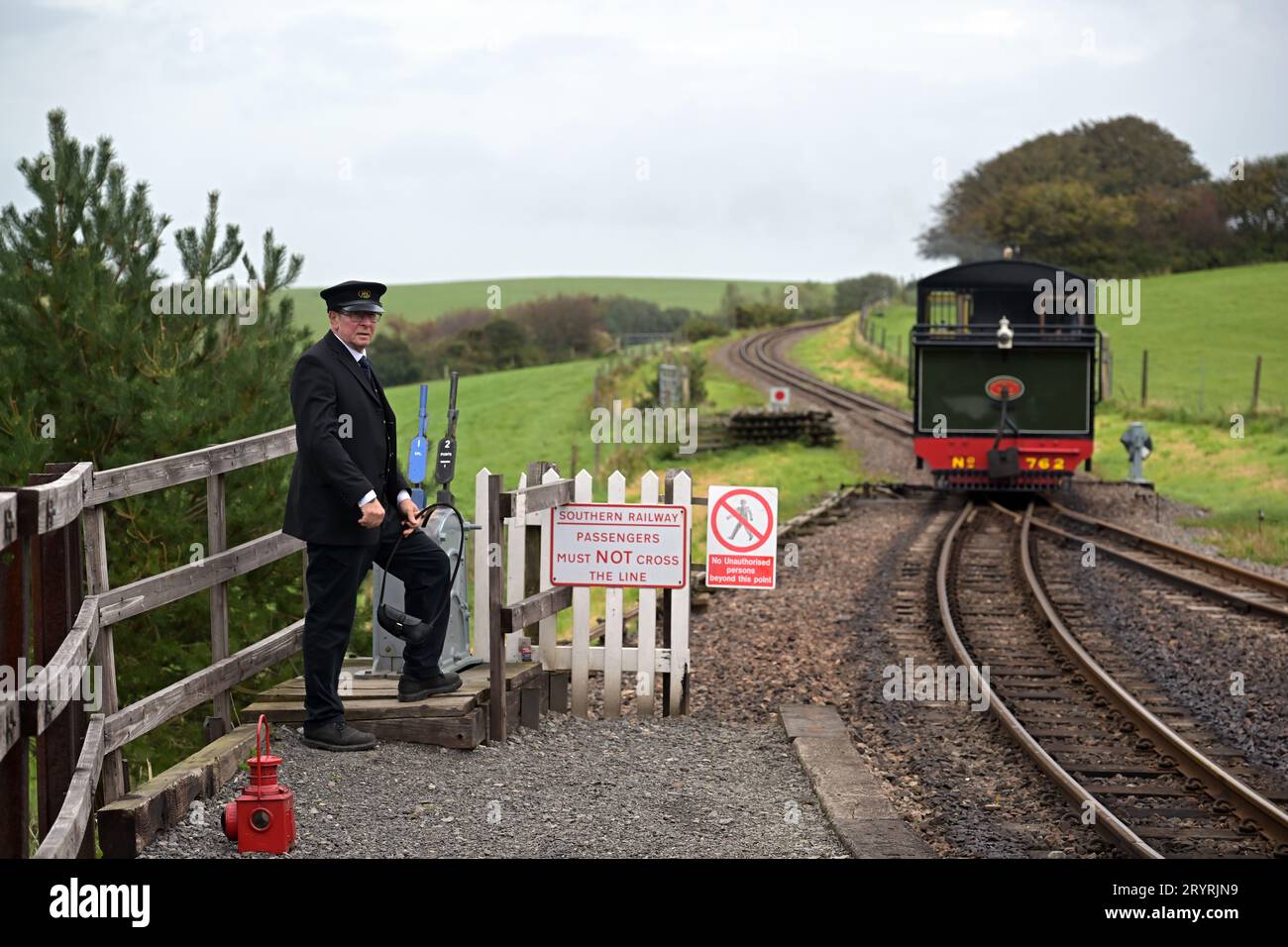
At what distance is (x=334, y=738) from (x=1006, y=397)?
54.3 ft

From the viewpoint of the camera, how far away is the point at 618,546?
843 centimetres

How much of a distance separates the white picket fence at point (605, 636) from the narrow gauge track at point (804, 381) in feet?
82.5

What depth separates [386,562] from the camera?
6668 mm

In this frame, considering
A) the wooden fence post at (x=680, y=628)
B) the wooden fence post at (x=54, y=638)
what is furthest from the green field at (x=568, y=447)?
the wooden fence post at (x=54, y=638)

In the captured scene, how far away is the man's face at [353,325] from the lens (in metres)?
6.41

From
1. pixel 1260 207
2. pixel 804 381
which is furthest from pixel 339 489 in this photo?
pixel 1260 207

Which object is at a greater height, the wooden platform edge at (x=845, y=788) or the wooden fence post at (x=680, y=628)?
the wooden fence post at (x=680, y=628)

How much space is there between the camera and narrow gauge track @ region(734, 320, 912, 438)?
36.7 meters

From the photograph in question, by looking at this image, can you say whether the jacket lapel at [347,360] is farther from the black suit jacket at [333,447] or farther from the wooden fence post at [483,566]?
the wooden fence post at [483,566]

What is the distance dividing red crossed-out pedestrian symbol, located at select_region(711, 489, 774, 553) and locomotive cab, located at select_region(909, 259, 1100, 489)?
13.2 metres

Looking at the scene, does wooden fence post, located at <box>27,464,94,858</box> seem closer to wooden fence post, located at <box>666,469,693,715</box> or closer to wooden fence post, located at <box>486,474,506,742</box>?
wooden fence post, located at <box>486,474,506,742</box>

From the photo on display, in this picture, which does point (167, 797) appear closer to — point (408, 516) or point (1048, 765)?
point (408, 516)

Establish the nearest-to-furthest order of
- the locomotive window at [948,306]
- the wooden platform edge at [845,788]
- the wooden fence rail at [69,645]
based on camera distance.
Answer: the wooden fence rail at [69,645] < the wooden platform edge at [845,788] < the locomotive window at [948,306]
